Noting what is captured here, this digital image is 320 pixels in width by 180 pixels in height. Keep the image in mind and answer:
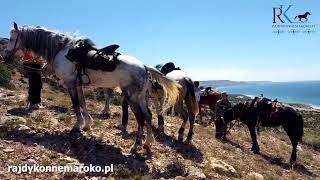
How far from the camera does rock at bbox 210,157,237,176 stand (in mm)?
9609

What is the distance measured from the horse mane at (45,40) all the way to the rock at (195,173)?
3850 millimetres

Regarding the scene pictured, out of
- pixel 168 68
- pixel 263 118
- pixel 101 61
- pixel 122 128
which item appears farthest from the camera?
Result: pixel 263 118

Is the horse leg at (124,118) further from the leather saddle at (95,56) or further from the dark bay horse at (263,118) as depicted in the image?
the dark bay horse at (263,118)

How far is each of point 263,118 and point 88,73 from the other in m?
7.10

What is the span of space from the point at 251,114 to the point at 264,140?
243 centimetres

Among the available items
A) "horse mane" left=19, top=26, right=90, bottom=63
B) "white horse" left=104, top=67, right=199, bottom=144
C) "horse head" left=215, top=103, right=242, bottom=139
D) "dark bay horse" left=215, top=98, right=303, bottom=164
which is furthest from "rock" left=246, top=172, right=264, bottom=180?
"horse mane" left=19, top=26, right=90, bottom=63

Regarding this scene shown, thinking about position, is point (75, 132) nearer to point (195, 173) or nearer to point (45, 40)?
point (45, 40)

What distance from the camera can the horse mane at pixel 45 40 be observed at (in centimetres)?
980

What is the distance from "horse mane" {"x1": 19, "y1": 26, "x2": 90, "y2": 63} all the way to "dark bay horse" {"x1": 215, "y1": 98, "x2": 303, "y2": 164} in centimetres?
702

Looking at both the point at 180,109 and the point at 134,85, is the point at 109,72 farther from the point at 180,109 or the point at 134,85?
the point at 180,109

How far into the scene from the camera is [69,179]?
7297mm

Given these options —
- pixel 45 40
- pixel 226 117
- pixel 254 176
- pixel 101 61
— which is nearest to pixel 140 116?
pixel 101 61

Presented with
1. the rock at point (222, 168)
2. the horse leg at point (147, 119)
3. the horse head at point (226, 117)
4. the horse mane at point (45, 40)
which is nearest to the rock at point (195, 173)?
the rock at point (222, 168)

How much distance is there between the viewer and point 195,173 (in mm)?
8812
